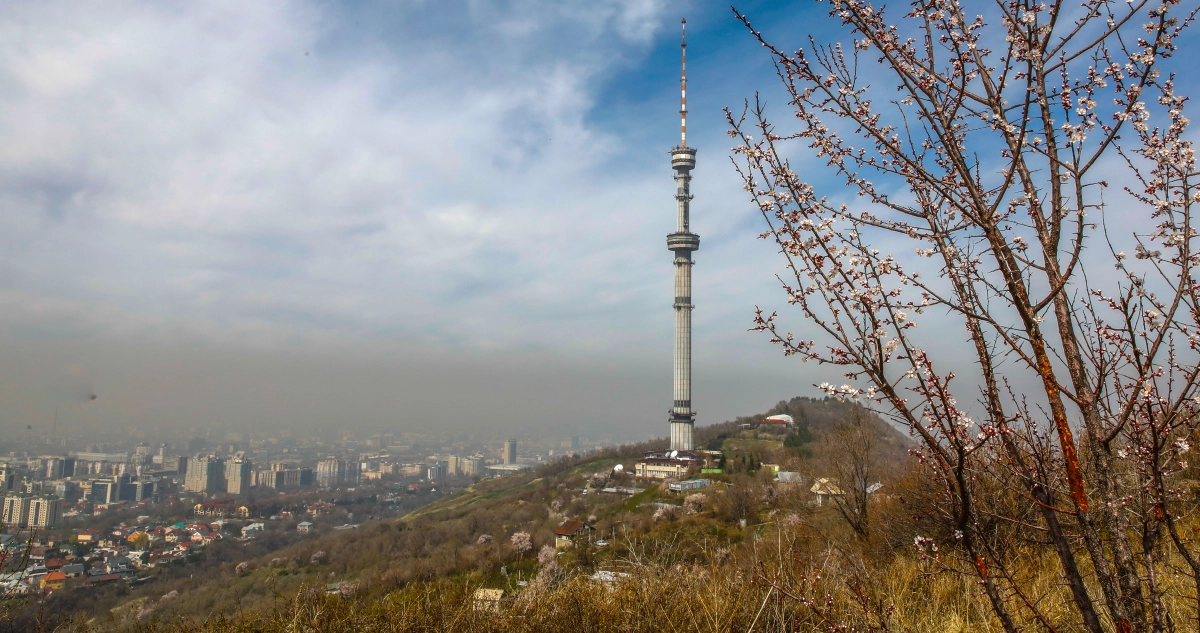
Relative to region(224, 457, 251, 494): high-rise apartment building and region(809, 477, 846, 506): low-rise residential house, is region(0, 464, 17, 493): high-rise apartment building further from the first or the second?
region(224, 457, 251, 494): high-rise apartment building

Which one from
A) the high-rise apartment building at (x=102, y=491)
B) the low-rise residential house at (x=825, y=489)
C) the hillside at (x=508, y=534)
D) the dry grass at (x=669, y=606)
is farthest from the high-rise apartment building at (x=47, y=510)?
the dry grass at (x=669, y=606)

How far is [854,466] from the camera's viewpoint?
685 inches

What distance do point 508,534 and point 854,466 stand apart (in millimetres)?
28341

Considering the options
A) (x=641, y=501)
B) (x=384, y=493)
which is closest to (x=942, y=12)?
(x=641, y=501)

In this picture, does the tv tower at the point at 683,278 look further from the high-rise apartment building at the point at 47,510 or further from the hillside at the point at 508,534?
the high-rise apartment building at the point at 47,510

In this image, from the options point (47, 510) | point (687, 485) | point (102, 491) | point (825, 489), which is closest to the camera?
point (825, 489)

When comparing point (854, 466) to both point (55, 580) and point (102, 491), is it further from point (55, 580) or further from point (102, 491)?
point (102, 491)

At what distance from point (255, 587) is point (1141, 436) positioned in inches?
1527

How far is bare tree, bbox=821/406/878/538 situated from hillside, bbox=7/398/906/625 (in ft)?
1.73

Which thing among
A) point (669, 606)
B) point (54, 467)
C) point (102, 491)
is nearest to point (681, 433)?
point (102, 491)

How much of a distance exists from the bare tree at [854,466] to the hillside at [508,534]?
20.8 inches

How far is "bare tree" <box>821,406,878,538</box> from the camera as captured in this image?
16.7 metres

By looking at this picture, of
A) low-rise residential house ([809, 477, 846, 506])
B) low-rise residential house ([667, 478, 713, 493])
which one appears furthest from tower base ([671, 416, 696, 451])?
low-rise residential house ([809, 477, 846, 506])

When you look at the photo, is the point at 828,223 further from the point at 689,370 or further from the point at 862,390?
the point at 689,370
